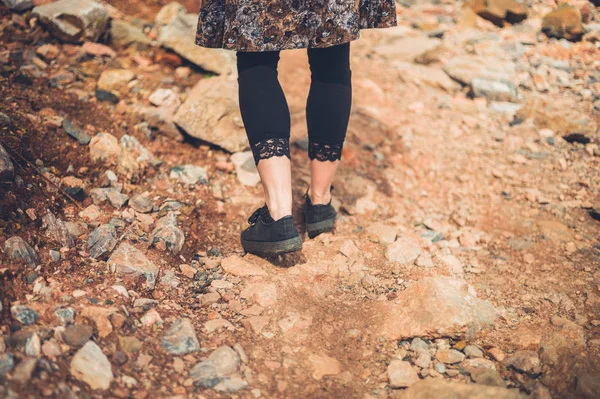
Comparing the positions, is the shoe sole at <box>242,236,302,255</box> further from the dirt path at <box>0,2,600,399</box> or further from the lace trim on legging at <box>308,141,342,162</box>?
the lace trim on legging at <box>308,141,342,162</box>

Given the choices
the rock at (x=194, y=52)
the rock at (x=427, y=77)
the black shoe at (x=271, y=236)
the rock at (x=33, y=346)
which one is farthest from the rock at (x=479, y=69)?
the rock at (x=33, y=346)

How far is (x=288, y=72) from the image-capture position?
11.7ft

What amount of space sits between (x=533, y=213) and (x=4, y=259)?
2.36m

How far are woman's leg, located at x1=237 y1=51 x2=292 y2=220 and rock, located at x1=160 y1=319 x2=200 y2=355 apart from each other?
54 cm

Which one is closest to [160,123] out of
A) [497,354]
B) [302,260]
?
[302,260]

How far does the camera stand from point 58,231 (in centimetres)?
172

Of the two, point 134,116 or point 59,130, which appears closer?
point 59,130

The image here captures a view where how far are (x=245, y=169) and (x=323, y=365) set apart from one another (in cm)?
124

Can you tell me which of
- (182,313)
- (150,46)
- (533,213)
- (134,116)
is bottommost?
(533,213)

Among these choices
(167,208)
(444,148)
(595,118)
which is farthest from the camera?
(595,118)

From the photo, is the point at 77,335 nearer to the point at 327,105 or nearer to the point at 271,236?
the point at 271,236

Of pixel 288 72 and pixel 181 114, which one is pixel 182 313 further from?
pixel 288 72

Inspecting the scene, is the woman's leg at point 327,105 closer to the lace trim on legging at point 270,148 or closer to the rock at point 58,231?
the lace trim on legging at point 270,148

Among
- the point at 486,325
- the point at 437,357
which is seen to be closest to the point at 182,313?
the point at 437,357
